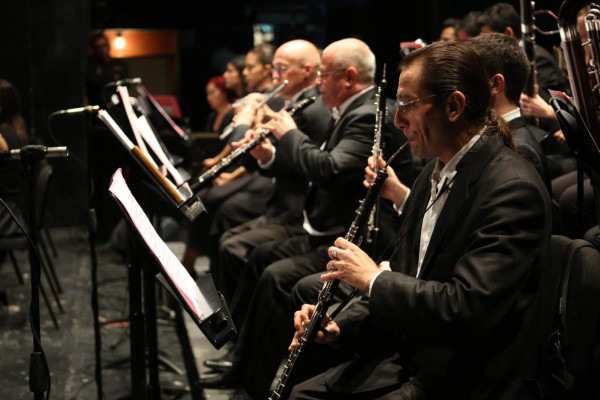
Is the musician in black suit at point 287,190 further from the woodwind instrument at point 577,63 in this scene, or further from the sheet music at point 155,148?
the woodwind instrument at point 577,63

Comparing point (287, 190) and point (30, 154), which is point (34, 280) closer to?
point (30, 154)

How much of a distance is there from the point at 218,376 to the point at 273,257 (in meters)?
0.62

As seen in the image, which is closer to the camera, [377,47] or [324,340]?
[324,340]

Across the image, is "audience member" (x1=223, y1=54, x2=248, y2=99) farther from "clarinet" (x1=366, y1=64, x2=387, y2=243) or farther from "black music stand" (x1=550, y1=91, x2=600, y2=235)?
"black music stand" (x1=550, y1=91, x2=600, y2=235)

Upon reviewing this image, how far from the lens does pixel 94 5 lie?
1052 cm

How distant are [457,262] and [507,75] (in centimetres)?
118

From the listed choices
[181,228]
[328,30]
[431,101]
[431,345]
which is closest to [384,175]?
[431,101]

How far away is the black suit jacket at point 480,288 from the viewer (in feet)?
7.43

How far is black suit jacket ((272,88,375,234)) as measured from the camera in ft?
12.9

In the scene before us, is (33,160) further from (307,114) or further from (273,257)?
(307,114)

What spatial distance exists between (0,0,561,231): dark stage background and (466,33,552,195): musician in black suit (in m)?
3.07

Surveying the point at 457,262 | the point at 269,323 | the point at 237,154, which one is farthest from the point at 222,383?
the point at 457,262

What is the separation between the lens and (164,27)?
11.7 m

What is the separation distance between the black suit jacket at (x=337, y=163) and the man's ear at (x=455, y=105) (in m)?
1.45
